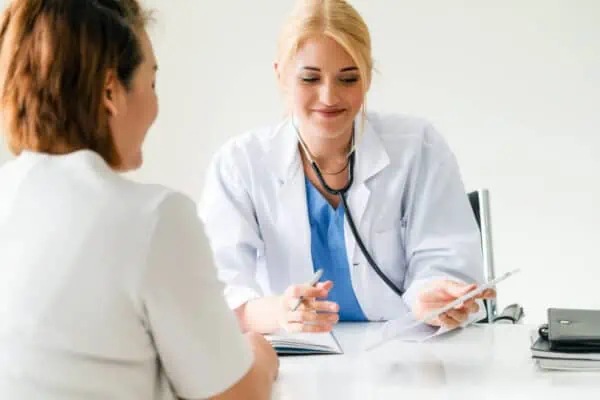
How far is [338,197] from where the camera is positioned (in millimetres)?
2182

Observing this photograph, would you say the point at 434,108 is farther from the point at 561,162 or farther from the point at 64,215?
the point at 64,215

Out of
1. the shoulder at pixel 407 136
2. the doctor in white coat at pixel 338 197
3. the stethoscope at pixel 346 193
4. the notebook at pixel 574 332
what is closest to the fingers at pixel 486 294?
the notebook at pixel 574 332

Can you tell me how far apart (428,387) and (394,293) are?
2.23 feet

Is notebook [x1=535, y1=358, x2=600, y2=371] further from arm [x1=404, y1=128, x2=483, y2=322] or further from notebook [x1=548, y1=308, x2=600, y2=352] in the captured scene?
arm [x1=404, y1=128, x2=483, y2=322]

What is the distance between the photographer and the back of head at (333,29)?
2064 millimetres

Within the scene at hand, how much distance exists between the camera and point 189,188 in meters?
3.84

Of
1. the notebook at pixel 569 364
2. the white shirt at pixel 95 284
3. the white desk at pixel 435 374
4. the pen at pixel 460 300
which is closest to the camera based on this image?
the white shirt at pixel 95 284

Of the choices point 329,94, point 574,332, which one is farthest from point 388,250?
point 574,332

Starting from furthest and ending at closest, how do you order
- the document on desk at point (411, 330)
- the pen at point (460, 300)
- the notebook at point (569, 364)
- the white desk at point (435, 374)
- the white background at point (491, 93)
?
the white background at point (491, 93) < the document on desk at point (411, 330) < the pen at point (460, 300) < the notebook at point (569, 364) < the white desk at point (435, 374)

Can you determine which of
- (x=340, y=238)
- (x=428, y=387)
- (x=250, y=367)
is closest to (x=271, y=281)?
(x=340, y=238)

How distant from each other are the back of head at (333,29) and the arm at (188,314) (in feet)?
3.69

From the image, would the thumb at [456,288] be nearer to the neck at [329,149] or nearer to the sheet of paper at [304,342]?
the sheet of paper at [304,342]

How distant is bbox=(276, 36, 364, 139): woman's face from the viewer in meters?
2.07

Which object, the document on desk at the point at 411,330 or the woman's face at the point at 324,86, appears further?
the woman's face at the point at 324,86
